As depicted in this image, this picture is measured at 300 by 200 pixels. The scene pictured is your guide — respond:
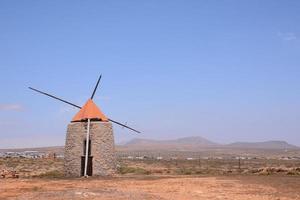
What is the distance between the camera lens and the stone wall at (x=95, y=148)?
27734 mm

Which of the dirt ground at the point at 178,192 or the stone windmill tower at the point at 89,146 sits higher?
the stone windmill tower at the point at 89,146

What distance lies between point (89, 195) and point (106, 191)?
1.85 metres

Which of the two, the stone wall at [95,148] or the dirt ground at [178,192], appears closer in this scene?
the dirt ground at [178,192]

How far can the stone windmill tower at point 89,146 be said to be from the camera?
27734 mm

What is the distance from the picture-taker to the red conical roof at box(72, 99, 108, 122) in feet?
92.6

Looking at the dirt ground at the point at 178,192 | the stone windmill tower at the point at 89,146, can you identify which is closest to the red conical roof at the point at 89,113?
the stone windmill tower at the point at 89,146

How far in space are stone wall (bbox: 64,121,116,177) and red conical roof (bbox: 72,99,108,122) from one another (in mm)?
388

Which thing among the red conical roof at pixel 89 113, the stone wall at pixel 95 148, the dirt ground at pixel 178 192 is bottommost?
the dirt ground at pixel 178 192

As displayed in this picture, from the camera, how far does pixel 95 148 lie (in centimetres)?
2764

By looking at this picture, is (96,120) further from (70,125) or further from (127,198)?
(127,198)

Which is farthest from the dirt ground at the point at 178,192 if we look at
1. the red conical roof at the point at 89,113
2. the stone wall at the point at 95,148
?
the red conical roof at the point at 89,113

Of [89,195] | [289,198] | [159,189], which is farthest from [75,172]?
[289,198]

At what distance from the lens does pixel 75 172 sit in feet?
92.0

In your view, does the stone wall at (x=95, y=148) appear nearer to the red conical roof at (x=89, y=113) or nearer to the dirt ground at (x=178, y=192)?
the red conical roof at (x=89, y=113)
